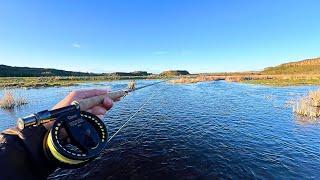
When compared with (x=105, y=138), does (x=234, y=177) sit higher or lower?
lower

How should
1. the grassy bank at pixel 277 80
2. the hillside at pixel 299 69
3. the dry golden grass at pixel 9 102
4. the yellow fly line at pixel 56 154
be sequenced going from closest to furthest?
the yellow fly line at pixel 56 154 → the dry golden grass at pixel 9 102 → the grassy bank at pixel 277 80 → the hillside at pixel 299 69

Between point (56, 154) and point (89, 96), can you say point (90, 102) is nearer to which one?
point (89, 96)

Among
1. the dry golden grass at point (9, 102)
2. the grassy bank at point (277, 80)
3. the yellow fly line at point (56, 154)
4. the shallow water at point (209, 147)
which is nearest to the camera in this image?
the yellow fly line at point (56, 154)

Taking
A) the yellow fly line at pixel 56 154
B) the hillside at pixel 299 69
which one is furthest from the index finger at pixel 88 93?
the hillside at pixel 299 69

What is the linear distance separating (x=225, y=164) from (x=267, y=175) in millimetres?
1935

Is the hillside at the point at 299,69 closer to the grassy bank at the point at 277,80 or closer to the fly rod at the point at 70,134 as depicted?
the grassy bank at the point at 277,80

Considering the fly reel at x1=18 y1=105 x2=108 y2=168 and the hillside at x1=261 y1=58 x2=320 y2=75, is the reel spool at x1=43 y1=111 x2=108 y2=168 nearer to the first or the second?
the fly reel at x1=18 y1=105 x2=108 y2=168

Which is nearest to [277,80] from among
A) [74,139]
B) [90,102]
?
[90,102]

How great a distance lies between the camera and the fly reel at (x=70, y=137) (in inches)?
84.6

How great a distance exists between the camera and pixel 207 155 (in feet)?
46.9

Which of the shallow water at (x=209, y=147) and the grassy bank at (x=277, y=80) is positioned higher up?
the grassy bank at (x=277, y=80)

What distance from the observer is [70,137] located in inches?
97.3

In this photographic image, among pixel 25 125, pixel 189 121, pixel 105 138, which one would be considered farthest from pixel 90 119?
pixel 189 121

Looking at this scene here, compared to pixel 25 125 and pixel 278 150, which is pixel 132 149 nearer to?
pixel 278 150
